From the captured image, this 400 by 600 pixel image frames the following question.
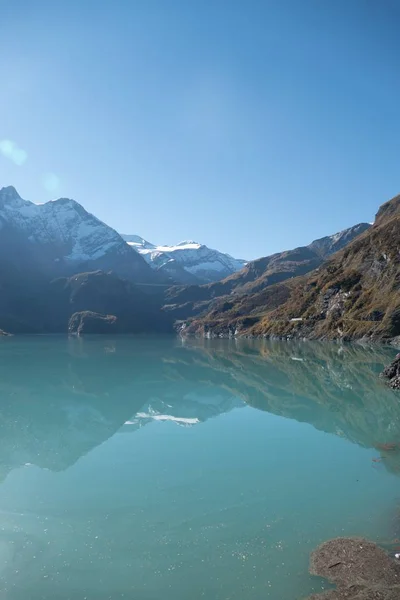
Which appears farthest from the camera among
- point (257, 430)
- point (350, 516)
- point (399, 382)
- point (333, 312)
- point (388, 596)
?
point (333, 312)

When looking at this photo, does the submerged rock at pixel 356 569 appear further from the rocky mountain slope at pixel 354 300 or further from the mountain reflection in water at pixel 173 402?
the rocky mountain slope at pixel 354 300

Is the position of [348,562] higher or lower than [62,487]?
higher

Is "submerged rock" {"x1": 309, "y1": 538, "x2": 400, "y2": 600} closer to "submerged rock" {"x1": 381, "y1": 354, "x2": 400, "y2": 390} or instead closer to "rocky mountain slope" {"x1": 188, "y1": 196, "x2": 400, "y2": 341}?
"submerged rock" {"x1": 381, "y1": 354, "x2": 400, "y2": 390}

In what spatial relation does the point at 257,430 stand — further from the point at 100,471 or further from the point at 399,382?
the point at 399,382

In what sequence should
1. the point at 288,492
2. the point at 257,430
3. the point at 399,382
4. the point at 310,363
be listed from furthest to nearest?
the point at 310,363
the point at 399,382
the point at 257,430
the point at 288,492

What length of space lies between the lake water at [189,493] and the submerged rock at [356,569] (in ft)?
1.83

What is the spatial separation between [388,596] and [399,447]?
52.2 feet

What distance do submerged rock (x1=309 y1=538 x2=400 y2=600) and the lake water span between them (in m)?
0.56

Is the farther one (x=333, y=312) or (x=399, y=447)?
(x=333, y=312)

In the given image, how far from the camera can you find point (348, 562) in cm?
1209

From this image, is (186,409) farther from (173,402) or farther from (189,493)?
(189,493)

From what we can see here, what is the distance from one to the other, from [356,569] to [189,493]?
830cm

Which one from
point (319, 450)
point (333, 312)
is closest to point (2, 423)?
point (319, 450)

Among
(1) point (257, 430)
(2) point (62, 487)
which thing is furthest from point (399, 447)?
(2) point (62, 487)
